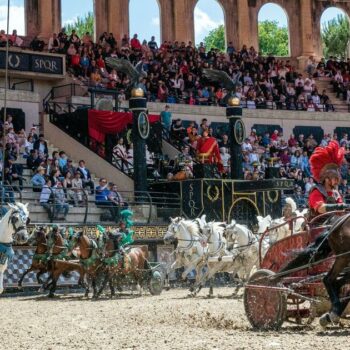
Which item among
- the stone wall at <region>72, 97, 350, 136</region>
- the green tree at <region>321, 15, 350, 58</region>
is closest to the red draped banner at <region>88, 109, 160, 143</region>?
the stone wall at <region>72, 97, 350, 136</region>

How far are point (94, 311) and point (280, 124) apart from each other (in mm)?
23590

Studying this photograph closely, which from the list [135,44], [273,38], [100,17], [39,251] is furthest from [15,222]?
[273,38]

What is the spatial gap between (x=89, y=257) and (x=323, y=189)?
9.37m

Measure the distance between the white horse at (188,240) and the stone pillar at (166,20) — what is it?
882 inches

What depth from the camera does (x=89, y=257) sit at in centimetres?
2003

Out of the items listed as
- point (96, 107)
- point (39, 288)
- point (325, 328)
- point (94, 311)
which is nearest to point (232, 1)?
point (96, 107)

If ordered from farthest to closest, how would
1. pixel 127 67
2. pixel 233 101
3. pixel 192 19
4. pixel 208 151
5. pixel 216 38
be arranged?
1. pixel 216 38
2. pixel 192 19
3. pixel 233 101
4. pixel 208 151
5. pixel 127 67

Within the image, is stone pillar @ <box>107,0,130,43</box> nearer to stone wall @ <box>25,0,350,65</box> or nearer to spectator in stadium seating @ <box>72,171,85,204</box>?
stone wall @ <box>25,0,350,65</box>

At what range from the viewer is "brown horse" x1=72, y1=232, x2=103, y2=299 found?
20.0 meters

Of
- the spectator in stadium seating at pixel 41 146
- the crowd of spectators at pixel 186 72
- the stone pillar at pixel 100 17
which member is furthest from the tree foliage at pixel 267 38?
the spectator in stadium seating at pixel 41 146

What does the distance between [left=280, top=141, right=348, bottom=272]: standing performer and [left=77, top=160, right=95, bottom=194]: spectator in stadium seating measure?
13.8 metres

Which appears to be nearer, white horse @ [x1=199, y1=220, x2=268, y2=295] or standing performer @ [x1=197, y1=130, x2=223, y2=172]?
white horse @ [x1=199, y1=220, x2=268, y2=295]

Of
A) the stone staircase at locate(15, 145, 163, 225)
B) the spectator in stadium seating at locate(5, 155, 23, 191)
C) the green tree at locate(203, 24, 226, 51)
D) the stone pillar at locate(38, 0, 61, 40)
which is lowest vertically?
the stone staircase at locate(15, 145, 163, 225)

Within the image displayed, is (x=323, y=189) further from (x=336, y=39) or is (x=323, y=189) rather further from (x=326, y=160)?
(x=336, y=39)
